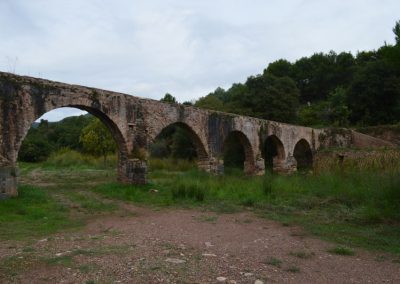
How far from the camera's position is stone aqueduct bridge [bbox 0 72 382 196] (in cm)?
840

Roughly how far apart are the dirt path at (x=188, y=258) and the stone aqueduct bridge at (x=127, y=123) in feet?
12.7

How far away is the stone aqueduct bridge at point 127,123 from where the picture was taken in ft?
27.6

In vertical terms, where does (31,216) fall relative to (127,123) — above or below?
below

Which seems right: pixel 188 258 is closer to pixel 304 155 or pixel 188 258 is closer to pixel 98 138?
pixel 98 138

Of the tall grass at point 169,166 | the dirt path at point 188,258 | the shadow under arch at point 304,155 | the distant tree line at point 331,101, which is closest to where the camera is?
the dirt path at point 188,258

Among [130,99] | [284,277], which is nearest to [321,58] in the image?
[130,99]

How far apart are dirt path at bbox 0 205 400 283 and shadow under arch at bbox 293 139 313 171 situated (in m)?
17.0

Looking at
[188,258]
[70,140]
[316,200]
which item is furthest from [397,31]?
[70,140]

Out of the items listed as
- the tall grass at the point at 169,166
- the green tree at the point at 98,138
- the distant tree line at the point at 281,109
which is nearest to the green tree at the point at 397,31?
the tall grass at the point at 169,166

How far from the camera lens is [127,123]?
11.1 metres

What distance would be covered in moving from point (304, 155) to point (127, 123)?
1493cm

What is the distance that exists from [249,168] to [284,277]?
13.8 meters

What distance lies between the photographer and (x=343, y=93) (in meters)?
31.0

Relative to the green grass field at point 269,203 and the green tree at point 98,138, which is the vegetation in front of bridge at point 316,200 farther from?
the green tree at point 98,138
